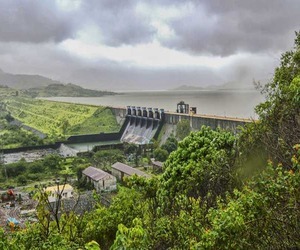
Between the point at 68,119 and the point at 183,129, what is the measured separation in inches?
968

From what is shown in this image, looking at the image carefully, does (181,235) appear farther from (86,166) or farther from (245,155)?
(86,166)

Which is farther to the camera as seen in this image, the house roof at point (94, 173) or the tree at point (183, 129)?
the tree at point (183, 129)

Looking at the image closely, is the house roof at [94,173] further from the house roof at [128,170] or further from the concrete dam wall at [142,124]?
the concrete dam wall at [142,124]

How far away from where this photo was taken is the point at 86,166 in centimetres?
2756

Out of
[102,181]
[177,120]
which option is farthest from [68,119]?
[102,181]

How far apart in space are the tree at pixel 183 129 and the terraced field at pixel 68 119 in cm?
1318

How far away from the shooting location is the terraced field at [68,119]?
4781cm

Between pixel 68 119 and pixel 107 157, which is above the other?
pixel 68 119

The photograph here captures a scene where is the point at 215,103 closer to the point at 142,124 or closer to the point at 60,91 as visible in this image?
the point at 142,124

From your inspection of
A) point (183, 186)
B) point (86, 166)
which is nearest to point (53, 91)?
point (86, 166)

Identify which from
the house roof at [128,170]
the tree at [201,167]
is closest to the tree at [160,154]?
the house roof at [128,170]

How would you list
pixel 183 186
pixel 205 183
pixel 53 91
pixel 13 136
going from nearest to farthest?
pixel 205 183, pixel 183 186, pixel 13 136, pixel 53 91

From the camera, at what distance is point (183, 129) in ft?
114

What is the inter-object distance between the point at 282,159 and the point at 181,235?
1623mm
